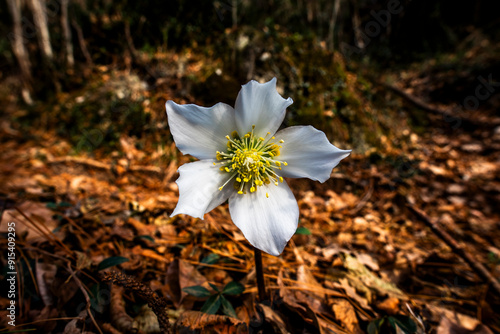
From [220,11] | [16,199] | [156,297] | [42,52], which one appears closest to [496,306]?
[156,297]

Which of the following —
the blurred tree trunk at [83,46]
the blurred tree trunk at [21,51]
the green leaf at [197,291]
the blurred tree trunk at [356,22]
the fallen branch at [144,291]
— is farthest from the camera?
the blurred tree trunk at [356,22]

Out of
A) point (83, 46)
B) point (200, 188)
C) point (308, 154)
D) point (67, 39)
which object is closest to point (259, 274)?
point (200, 188)

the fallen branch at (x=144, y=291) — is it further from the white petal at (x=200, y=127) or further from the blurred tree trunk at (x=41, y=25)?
the blurred tree trunk at (x=41, y=25)

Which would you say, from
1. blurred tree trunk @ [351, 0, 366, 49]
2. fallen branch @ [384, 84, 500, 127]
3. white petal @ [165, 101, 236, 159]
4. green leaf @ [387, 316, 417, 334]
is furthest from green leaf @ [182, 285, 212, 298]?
blurred tree trunk @ [351, 0, 366, 49]

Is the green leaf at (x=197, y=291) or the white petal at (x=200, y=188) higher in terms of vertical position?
the white petal at (x=200, y=188)

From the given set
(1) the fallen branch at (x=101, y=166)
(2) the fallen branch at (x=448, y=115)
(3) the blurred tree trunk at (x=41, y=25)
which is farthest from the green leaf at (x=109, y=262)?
(2) the fallen branch at (x=448, y=115)

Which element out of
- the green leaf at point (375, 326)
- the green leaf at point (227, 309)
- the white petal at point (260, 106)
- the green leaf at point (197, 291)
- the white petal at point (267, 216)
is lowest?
the green leaf at point (375, 326)

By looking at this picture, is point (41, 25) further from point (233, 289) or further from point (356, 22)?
point (356, 22)
